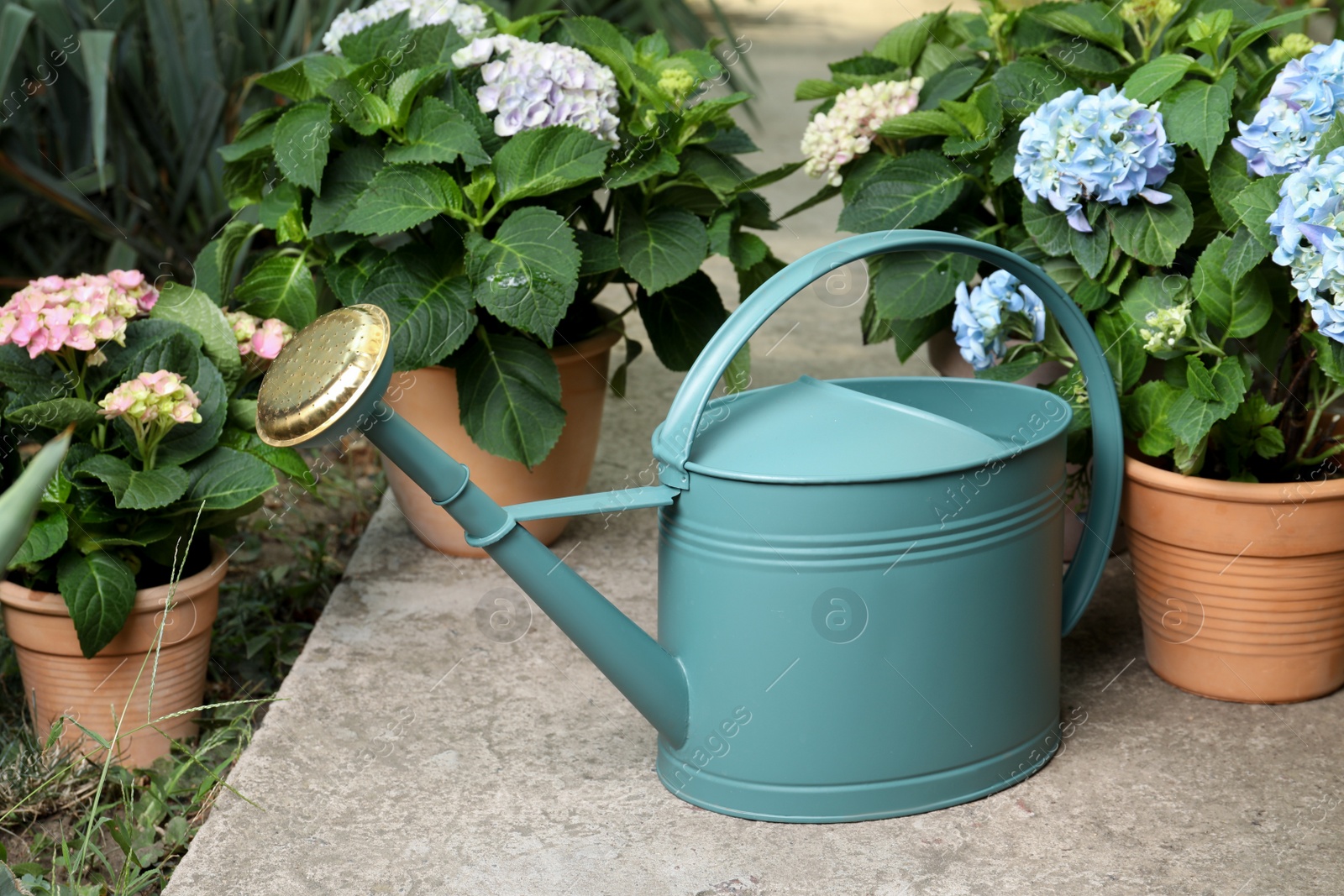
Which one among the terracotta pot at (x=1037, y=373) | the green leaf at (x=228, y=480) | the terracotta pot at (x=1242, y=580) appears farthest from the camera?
the terracotta pot at (x=1037, y=373)

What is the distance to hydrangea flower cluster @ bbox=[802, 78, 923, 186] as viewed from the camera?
6.15ft

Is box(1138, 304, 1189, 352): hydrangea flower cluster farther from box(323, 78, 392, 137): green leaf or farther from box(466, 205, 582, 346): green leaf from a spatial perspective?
box(323, 78, 392, 137): green leaf

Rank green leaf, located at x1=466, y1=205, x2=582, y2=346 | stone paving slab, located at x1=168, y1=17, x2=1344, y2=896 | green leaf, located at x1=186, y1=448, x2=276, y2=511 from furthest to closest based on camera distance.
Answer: green leaf, located at x1=466, y1=205, x2=582, y2=346 → green leaf, located at x1=186, y1=448, x2=276, y2=511 → stone paving slab, located at x1=168, y1=17, x2=1344, y2=896

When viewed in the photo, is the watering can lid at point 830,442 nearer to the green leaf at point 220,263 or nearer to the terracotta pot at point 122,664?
the terracotta pot at point 122,664

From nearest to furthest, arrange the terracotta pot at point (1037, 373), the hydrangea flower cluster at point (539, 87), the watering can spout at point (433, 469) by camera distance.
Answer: the watering can spout at point (433, 469) → the hydrangea flower cluster at point (539, 87) → the terracotta pot at point (1037, 373)

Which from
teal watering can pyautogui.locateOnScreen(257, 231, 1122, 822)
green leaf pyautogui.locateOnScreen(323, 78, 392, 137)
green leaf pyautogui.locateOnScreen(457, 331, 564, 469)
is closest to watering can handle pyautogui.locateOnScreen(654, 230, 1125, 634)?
Answer: teal watering can pyautogui.locateOnScreen(257, 231, 1122, 822)

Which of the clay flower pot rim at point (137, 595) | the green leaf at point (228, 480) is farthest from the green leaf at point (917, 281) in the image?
the clay flower pot rim at point (137, 595)

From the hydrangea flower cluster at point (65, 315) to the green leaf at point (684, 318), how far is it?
2.40ft

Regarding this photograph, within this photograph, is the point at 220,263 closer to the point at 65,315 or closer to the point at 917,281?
the point at 65,315

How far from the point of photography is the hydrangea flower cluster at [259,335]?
1.73 metres

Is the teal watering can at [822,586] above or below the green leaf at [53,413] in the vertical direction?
below

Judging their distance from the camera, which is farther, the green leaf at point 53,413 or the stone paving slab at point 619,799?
the green leaf at point 53,413

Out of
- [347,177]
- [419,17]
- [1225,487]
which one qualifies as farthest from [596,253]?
[1225,487]

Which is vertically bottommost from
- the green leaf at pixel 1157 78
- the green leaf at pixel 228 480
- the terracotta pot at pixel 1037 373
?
the terracotta pot at pixel 1037 373
